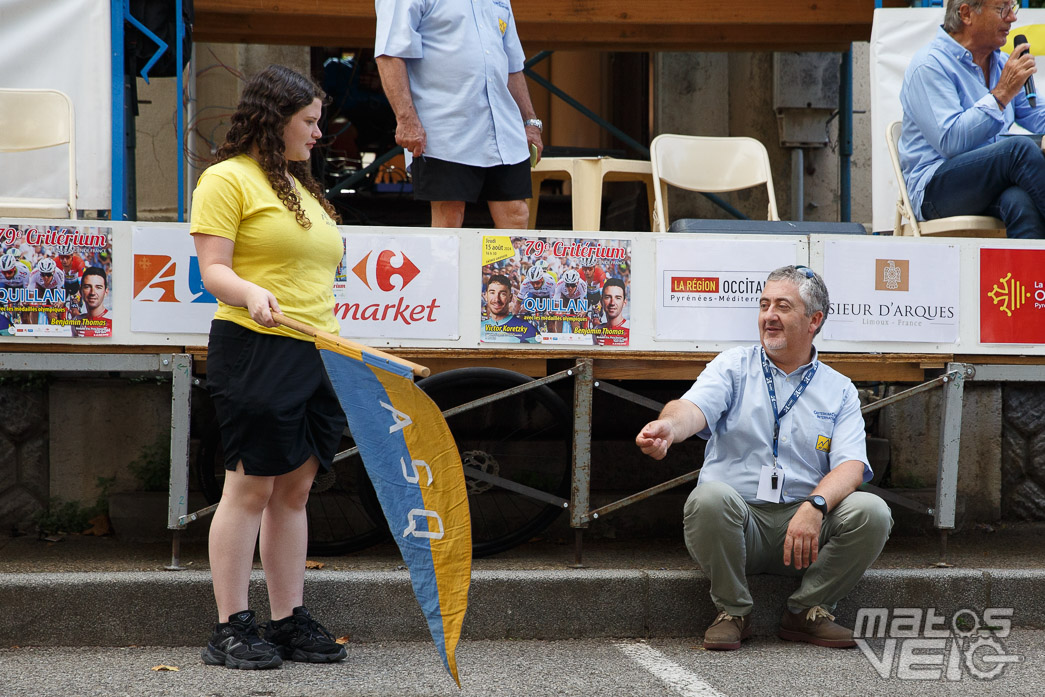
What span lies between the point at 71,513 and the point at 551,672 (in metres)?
2.88

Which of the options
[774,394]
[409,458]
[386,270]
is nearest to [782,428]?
[774,394]

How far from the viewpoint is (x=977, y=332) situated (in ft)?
14.7

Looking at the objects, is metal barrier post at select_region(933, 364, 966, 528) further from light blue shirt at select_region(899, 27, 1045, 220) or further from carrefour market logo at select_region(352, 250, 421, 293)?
carrefour market logo at select_region(352, 250, 421, 293)

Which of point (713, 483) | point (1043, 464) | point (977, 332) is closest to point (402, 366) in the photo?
point (713, 483)

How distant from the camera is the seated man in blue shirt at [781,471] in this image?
3.83 metres

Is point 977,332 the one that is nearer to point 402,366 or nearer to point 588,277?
point 588,277

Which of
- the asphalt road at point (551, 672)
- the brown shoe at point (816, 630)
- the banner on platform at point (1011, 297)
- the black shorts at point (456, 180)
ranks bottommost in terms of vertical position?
the asphalt road at point (551, 672)

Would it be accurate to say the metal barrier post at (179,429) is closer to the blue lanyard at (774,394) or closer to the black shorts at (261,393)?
the black shorts at (261,393)

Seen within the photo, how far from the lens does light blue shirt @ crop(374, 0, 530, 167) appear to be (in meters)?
4.68

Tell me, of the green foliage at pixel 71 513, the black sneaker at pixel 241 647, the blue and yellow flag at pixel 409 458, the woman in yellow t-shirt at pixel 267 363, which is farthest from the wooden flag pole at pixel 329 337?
the green foliage at pixel 71 513

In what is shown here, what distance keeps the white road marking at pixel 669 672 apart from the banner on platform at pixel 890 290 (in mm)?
1439

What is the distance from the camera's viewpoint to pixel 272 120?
353cm

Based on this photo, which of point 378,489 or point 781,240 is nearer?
point 378,489

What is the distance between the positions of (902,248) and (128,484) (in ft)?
12.0
